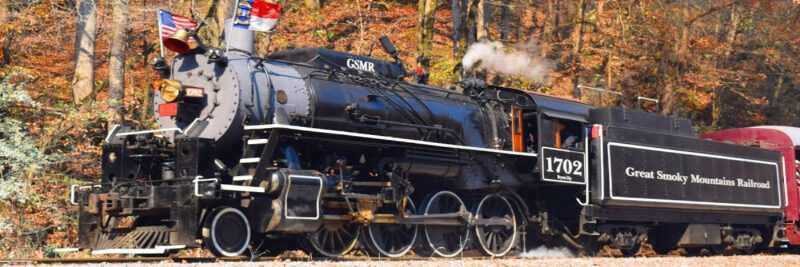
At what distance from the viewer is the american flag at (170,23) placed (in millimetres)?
11038

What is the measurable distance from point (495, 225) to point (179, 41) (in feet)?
17.6

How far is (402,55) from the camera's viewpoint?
92.4ft

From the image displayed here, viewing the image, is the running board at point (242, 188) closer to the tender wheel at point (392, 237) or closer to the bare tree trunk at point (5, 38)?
the tender wheel at point (392, 237)

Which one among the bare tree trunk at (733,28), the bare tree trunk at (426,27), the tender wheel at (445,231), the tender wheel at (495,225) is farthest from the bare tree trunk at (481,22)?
the tender wheel at (445,231)

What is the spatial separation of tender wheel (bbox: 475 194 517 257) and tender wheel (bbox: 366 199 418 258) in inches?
47.5

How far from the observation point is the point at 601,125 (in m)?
14.5

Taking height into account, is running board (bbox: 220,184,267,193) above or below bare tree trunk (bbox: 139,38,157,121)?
below

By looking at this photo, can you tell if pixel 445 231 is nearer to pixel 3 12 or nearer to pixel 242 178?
pixel 242 178

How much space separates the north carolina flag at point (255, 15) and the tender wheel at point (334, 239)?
2649mm

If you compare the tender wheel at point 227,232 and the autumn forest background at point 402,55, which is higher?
the autumn forest background at point 402,55

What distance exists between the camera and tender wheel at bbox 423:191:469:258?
1255 cm

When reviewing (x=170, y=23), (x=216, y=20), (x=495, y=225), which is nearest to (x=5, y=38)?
(x=216, y=20)

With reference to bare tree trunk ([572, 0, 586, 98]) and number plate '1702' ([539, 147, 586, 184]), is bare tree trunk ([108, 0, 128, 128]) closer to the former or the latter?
number plate '1702' ([539, 147, 586, 184])

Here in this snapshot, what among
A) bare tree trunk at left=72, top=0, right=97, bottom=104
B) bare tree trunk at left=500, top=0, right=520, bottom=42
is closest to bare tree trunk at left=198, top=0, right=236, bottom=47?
bare tree trunk at left=72, top=0, right=97, bottom=104
